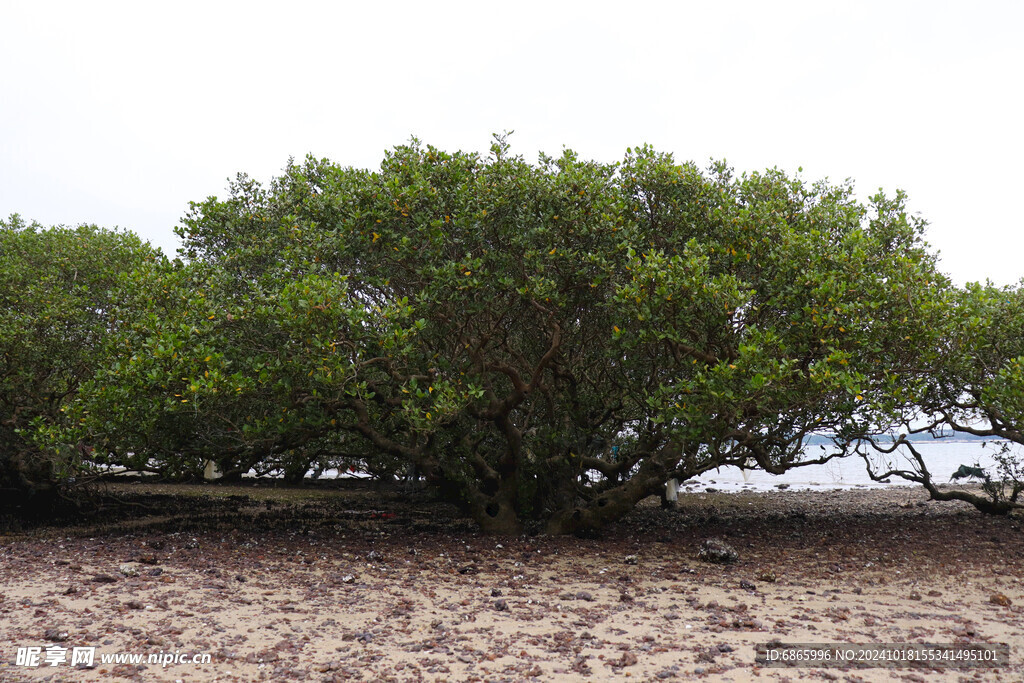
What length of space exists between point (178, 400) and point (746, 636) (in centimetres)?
1017

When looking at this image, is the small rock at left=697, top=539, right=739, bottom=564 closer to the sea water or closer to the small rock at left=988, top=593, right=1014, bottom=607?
A: the sea water

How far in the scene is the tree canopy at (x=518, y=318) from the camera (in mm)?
12539

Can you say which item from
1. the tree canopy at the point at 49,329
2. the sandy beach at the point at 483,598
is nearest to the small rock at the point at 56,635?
the sandy beach at the point at 483,598

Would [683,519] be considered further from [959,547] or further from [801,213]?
[801,213]

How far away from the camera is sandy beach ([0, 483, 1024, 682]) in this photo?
312 inches

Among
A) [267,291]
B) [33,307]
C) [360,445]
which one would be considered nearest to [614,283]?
[267,291]

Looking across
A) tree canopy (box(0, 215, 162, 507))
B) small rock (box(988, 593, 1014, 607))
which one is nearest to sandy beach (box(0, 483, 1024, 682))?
small rock (box(988, 593, 1014, 607))

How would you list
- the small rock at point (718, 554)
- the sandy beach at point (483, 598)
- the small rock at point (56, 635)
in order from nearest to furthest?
the sandy beach at point (483, 598) < the small rock at point (56, 635) < the small rock at point (718, 554)

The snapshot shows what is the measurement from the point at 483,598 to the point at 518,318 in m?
6.68

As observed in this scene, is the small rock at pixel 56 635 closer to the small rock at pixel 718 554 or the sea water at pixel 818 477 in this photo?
the small rock at pixel 718 554

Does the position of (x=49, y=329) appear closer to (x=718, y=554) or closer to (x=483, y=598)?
(x=483, y=598)

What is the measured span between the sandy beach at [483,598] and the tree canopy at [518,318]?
6.94 feet

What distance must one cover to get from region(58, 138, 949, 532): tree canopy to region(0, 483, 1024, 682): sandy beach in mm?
2115

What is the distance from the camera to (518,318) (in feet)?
52.5
